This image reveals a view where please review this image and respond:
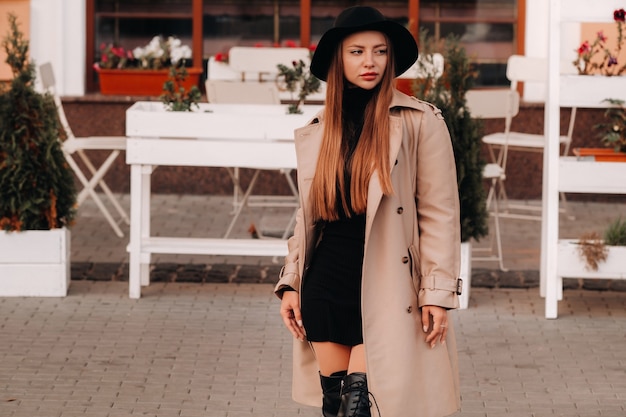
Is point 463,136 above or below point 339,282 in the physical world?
above

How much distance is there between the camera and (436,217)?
4324 mm

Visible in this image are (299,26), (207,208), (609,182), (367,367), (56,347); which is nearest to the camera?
(367,367)

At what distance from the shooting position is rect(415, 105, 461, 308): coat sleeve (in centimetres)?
429

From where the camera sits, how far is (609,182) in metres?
7.73

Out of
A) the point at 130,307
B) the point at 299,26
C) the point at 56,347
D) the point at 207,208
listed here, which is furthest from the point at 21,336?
the point at 299,26

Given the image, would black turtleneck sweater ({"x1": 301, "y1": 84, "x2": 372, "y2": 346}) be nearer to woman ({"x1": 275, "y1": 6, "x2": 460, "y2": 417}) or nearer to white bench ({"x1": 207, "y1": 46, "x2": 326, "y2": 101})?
woman ({"x1": 275, "y1": 6, "x2": 460, "y2": 417})

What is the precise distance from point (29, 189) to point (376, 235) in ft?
14.5

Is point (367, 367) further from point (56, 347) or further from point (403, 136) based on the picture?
point (56, 347)

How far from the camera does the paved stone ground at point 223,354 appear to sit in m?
6.21

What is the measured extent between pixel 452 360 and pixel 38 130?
4411 millimetres

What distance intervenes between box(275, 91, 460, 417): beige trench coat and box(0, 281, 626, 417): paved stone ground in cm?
179

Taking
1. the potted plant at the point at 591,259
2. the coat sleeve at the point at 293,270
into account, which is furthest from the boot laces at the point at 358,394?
the potted plant at the point at 591,259

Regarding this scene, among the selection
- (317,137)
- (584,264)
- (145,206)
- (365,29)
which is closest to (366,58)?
(365,29)

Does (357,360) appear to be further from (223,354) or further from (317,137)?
(223,354)
